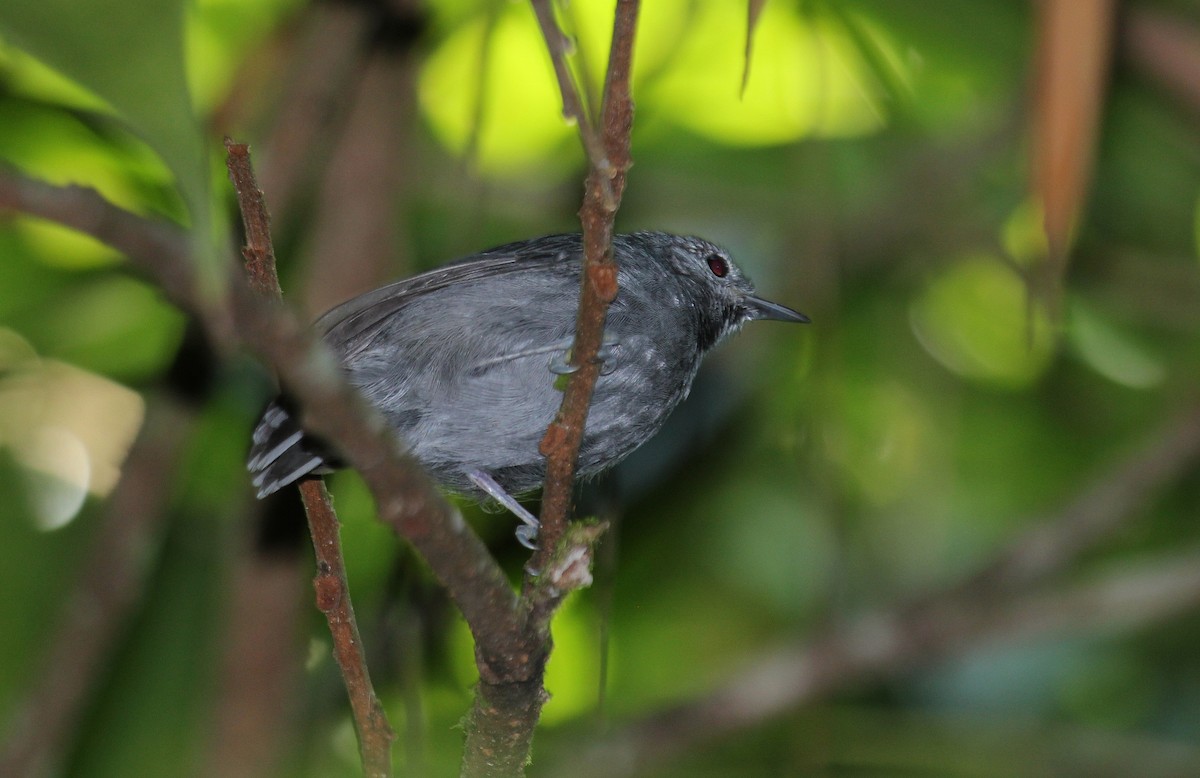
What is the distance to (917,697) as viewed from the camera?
16.9 ft

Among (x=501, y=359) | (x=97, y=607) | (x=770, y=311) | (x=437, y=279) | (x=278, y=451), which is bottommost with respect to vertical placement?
(x=97, y=607)

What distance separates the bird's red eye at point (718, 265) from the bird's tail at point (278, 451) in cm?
180

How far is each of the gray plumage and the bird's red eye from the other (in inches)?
26.9

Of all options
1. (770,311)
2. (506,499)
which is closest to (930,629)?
(770,311)

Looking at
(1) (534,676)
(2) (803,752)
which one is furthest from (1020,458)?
(1) (534,676)

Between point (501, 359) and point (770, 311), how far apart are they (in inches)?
49.9

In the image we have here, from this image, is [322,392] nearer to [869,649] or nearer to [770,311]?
[770,311]

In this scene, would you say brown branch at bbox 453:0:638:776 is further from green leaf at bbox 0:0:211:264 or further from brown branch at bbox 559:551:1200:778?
brown branch at bbox 559:551:1200:778

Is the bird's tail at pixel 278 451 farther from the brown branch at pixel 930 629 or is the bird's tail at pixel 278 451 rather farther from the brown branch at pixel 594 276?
the brown branch at pixel 930 629

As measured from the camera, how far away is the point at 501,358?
11.9 feet

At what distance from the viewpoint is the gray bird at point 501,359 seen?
141 inches

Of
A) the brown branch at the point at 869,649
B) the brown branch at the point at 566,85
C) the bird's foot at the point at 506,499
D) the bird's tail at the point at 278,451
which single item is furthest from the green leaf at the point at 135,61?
the brown branch at the point at 869,649

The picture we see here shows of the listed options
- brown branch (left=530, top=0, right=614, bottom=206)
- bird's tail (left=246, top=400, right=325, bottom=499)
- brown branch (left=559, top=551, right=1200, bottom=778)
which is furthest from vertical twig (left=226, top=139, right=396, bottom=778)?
brown branch (left=559, top=551, right=1200, bottom=778)

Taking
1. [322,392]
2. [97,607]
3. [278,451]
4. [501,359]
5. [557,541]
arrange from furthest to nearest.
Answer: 1. [97,607]
2. [501,359]
3. [278,451]
4. [557,541]
5. [322,392]
